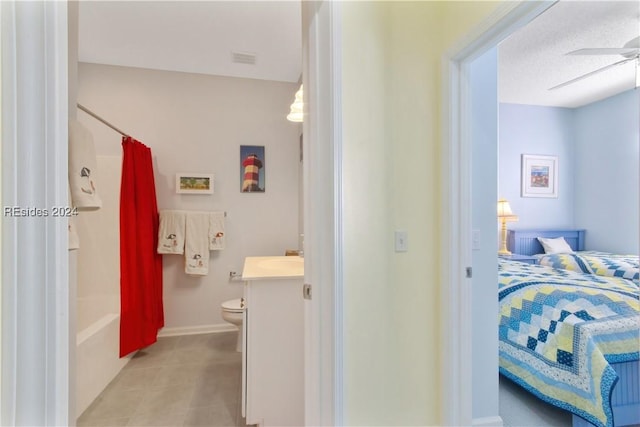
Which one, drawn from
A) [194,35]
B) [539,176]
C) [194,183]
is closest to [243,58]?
[194,35]

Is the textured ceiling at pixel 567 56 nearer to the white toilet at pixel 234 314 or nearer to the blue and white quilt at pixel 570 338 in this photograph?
the blue and white quilt at pixel 570 338

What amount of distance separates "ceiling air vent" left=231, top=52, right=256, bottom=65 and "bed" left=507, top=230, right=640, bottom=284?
3.75 meters

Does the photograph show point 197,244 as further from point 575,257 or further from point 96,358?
point 575,257

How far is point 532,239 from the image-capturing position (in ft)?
13.5

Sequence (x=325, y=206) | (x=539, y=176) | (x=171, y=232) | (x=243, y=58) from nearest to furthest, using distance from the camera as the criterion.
Result: (x=325, y=206) → (x=243, y=58) → (x=171, y=232) → (x=539, y=176)

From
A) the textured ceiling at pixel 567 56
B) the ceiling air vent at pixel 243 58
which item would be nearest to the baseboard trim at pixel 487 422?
the textured ceiling at pixel 567 56

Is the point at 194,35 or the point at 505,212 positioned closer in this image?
the point at 194,35

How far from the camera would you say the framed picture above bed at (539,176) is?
4.20 m

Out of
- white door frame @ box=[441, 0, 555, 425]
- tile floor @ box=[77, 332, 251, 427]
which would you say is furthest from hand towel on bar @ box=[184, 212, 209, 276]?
white door frame @ box=[441, 0, 555, 425]

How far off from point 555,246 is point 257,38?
4.31 metres

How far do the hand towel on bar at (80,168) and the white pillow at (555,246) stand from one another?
477 cm

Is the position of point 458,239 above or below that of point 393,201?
below

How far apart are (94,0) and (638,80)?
159 inches

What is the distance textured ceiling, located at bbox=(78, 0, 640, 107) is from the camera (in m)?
2.19
